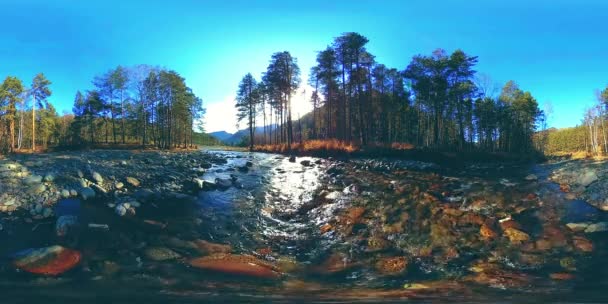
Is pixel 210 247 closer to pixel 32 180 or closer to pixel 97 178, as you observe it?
pixel 97 178

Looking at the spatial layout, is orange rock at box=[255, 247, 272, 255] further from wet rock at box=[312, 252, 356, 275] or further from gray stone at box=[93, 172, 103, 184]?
gray stone at box=[93, 172, 103, 184]

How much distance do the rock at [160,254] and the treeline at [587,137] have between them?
5433 cm

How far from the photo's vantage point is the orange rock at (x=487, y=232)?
9938 millimetres

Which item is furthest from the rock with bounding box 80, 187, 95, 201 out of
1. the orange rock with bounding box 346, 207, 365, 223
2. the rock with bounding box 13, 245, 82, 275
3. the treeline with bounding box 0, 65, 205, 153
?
the treeline with bounding box 0, 65, 205, 153

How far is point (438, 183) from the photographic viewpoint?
661 inches

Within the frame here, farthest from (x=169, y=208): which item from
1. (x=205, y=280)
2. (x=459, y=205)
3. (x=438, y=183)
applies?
(x=438, y=183)

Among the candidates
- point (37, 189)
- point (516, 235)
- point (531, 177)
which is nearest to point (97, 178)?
point (37, 189)

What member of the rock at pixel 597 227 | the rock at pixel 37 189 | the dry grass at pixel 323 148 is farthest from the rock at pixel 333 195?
the dry grass at pixel 323 148

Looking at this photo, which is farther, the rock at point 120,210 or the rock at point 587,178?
the rock at point 587,178

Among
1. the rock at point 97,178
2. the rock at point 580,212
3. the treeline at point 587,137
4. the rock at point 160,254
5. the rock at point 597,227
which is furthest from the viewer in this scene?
the treeline at point 587,137

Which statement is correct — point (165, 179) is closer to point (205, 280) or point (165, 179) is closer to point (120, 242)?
point (120, 242)

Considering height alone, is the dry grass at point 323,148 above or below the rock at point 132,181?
above

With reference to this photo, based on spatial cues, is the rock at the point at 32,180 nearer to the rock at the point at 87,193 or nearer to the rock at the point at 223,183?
the rock at the point at 87,193

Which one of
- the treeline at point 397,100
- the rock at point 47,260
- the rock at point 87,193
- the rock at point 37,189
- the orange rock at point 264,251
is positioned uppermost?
the treeline at point 397,100
